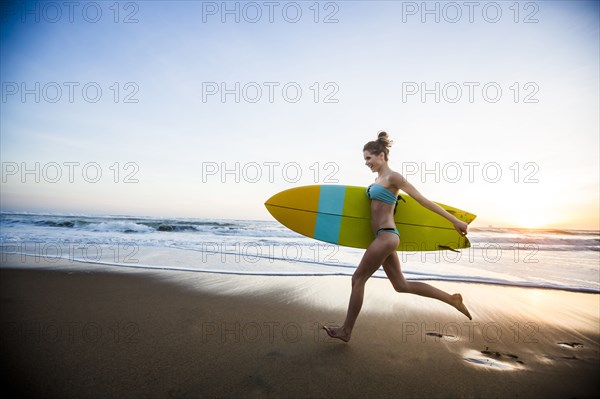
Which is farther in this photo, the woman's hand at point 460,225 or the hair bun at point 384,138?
the hair bun at point 384,138

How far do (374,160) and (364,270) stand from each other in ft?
3.23

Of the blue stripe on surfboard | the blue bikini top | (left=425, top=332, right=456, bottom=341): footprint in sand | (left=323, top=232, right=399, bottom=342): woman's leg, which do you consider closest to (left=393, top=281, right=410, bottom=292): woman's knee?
(left=323, top=232, right=399, bottom=342): woman's leg

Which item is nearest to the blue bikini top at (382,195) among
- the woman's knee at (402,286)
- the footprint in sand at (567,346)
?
the woman's knee at (402,286)

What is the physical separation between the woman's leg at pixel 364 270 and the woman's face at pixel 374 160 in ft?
2.08

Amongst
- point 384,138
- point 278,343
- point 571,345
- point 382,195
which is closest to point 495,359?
point 571,345

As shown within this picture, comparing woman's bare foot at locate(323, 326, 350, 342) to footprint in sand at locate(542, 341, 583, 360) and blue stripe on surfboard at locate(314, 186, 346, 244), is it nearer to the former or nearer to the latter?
blue stripe on surfboard at locate(314, 186, 346, 244)

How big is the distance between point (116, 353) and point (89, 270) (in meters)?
3.55

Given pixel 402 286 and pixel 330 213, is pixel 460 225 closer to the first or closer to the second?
pixel 402 286

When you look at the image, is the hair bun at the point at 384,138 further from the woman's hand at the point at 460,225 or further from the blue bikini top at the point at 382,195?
the woman's hand at the point at 460,225

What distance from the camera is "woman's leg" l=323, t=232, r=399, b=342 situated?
2.38 metres

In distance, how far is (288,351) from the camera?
7.29 ft

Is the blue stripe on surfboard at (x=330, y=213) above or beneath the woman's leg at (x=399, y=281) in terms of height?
above

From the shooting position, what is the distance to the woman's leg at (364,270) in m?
2.38

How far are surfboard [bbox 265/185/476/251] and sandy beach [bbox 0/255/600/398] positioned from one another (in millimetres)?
800
